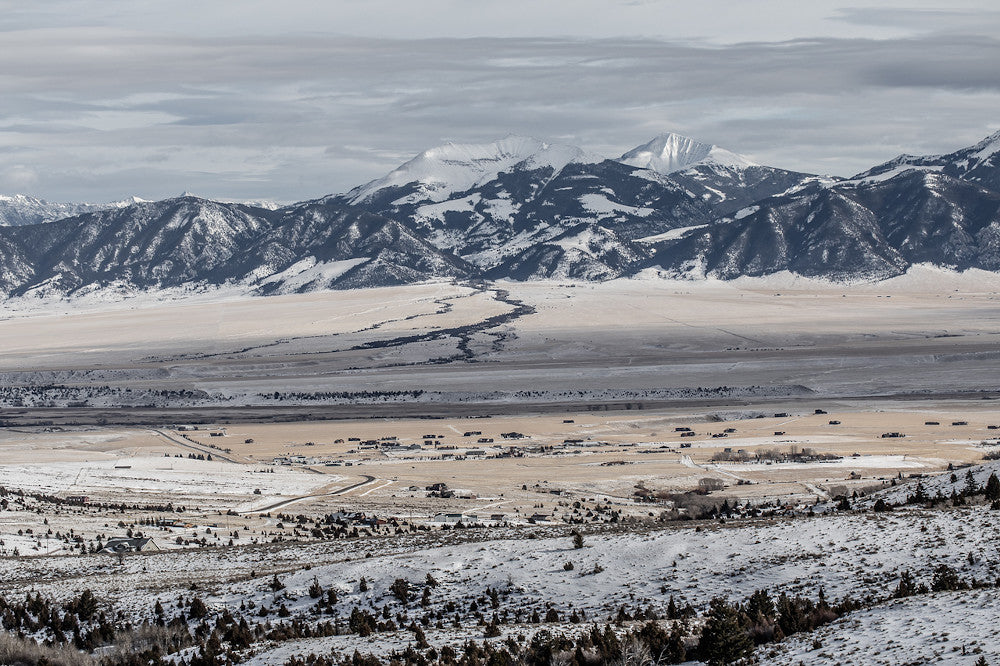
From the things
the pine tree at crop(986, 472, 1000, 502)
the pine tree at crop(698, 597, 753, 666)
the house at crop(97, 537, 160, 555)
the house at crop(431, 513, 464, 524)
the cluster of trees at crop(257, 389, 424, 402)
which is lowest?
the cluster of trees at crop(257, 389, 424, 402)

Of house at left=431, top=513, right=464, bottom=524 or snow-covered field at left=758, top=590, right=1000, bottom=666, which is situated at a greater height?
snow-covered field at left=758, top=590, right=1000, bottom=666

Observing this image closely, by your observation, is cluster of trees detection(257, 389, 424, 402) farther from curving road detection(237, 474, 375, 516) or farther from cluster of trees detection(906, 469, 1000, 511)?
cluster of trees detection(906, 469, 1000, 511)

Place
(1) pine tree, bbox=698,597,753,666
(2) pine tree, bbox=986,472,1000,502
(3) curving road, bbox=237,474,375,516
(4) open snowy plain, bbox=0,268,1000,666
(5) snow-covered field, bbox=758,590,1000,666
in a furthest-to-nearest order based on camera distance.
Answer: (3) curving road, bbox=237,474,375,516
(2) pine tree, bbox=986,472,1000,502
(4) open snowy plain, bbox=0,268,1000,666
(1) pine tree, bbox=698,597,753,666
(5) snow-covered field, bbox=758,590,1000,666

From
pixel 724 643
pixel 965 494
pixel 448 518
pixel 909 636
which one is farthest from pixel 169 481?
pixel 909 636

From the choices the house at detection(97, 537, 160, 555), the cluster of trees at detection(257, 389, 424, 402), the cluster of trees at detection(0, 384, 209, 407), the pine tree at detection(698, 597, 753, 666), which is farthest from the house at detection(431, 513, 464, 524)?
the cluster of trees at detection(0, 384, 209, 407)

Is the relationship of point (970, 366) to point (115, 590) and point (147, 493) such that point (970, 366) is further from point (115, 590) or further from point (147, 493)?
point (115, 590)

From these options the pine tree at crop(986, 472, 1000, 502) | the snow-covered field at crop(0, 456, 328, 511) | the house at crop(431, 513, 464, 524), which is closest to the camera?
the pine tree at crop(986, 472, 1000, 502)

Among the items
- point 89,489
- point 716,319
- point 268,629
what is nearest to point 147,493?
point 89,489

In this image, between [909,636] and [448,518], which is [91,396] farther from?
[909,636]

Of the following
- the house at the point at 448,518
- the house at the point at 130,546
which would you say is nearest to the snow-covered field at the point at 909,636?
the house at the point at 130,546
